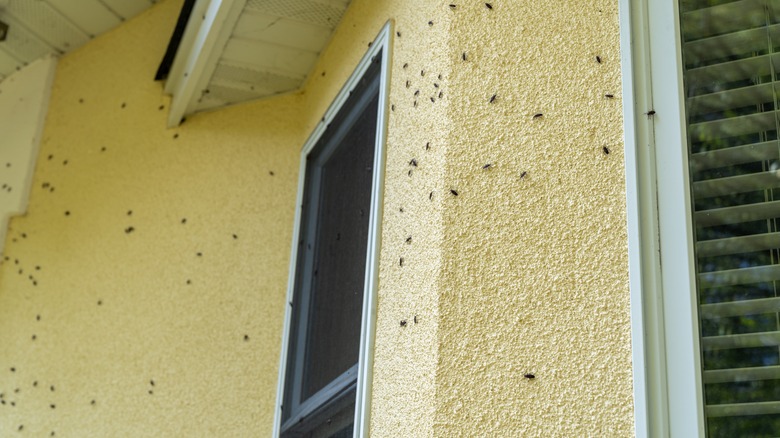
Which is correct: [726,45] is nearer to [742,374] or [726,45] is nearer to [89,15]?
[742,374]

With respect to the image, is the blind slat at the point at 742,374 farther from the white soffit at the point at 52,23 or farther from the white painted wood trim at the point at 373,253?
the white soffit at the point at 52,23

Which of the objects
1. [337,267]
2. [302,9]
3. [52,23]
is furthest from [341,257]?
[52,23]

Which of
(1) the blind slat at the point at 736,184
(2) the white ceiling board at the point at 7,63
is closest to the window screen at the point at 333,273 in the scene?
(1) the blind slat at the point at 736,184

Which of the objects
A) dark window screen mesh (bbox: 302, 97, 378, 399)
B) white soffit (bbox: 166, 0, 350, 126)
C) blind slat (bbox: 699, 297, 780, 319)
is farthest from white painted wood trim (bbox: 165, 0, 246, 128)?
blind slat (bbox: 699, 297, 780, 319)

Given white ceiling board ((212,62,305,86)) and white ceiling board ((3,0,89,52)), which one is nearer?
white ceiling board ((212,62,305,86))

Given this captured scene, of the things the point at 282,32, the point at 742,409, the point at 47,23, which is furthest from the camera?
the point at 47,23

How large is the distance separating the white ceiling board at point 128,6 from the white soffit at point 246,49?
0.49m

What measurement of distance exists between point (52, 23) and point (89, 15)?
0.15 meters

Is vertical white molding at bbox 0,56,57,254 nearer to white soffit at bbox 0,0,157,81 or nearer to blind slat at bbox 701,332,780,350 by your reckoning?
white soffit at bbox 0,0,157,81

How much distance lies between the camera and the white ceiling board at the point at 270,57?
9.84 ft

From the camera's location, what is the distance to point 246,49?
3016 mm

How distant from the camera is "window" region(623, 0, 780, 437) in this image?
151 cm

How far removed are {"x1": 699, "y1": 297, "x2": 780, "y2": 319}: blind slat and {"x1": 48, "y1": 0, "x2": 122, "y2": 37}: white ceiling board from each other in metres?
2.95

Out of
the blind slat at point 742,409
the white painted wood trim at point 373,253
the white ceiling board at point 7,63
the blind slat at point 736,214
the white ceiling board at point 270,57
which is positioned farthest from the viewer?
the white ceiling board at point 7,63
